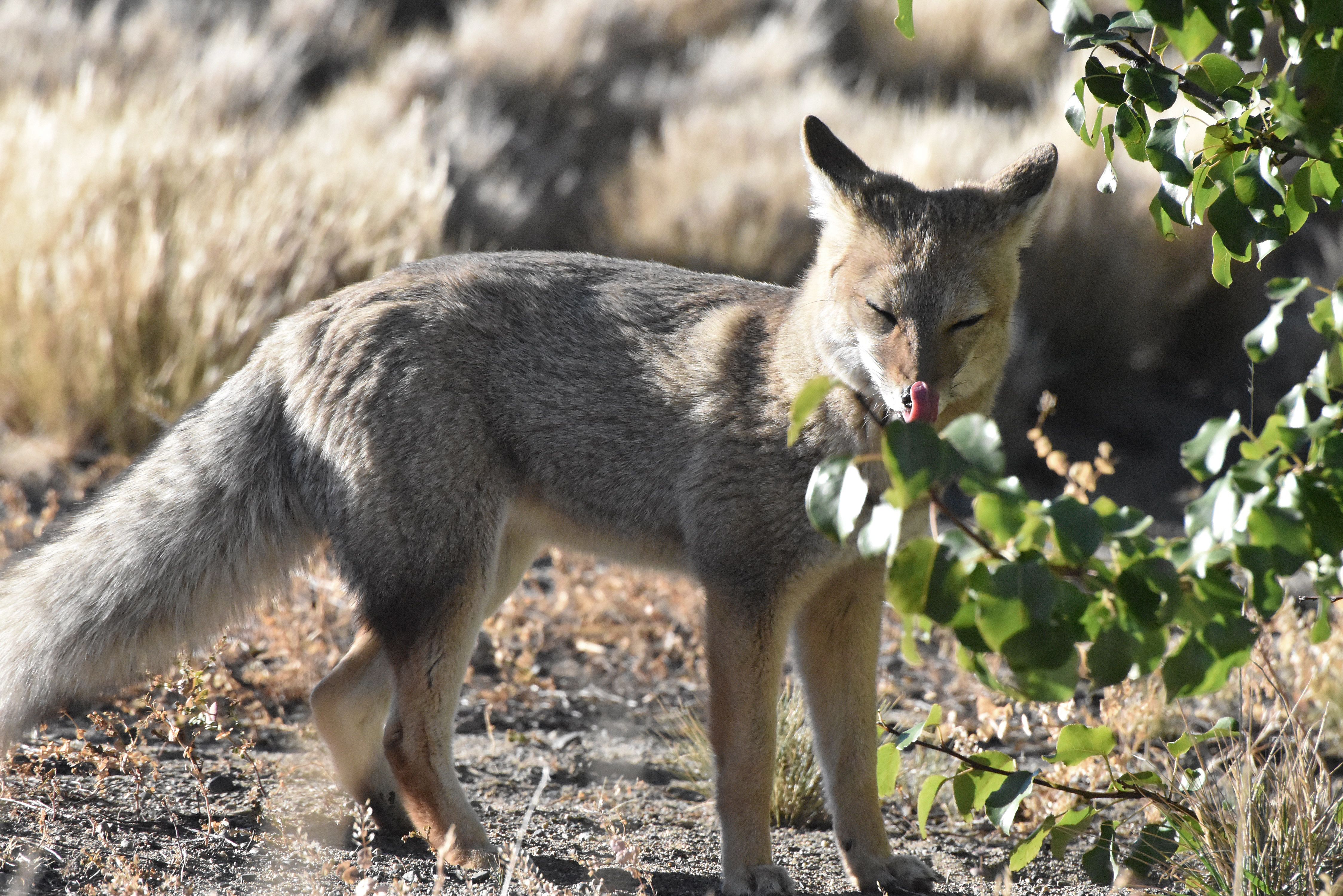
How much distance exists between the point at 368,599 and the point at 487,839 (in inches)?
28.5

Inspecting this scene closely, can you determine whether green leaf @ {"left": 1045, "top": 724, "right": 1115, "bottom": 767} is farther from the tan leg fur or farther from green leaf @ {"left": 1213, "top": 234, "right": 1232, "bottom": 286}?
the tan leg fur

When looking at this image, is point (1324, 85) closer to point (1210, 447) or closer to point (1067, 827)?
point (1210, 447)

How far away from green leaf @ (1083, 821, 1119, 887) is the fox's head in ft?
3.31

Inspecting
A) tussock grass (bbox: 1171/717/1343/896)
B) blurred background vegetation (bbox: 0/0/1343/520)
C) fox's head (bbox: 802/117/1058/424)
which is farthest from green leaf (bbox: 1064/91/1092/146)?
blurred background vegetation (bbox: 0/0/1343/520)

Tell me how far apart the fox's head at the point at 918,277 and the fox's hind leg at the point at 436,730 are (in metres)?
1.22

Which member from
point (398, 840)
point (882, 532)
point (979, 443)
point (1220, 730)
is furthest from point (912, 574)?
point (398, 840)

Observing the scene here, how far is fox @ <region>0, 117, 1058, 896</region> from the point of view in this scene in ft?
10.7

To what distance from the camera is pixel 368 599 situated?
3.37 metres

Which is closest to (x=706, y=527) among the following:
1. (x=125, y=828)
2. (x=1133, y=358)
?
(x=125, y=828)

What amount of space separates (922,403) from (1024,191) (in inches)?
32.3

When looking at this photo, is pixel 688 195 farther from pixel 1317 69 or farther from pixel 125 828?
pixel 1317 69

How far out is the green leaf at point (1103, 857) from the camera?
2809 millimetres

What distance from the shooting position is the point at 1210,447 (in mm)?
1849

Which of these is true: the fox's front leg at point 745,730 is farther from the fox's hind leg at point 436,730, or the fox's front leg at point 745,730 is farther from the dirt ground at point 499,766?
the fox's hind leg at point 436,730
